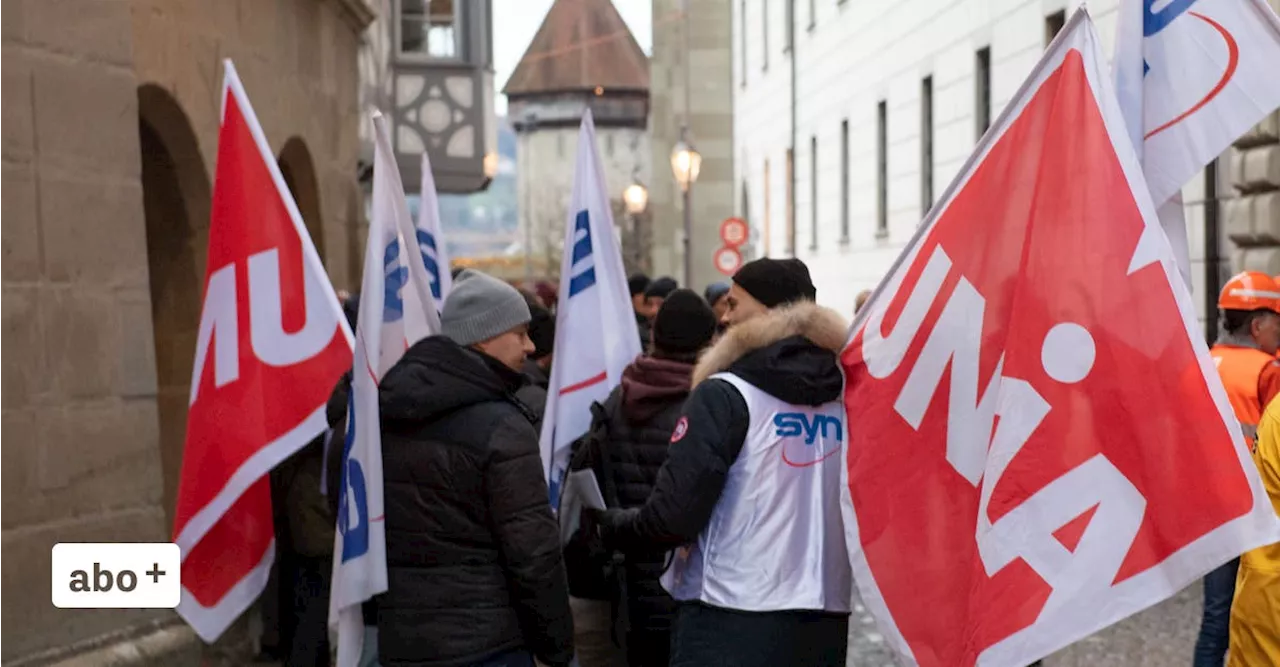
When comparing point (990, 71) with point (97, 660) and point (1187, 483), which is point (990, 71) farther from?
point (1187, 483)

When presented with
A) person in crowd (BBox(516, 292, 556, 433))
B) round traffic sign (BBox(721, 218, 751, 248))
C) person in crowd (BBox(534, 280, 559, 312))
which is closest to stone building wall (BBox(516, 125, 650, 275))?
round traffic sign (BBox(721, 218, 751, 248))

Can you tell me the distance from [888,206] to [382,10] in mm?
7898

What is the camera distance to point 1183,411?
3744 millimetres

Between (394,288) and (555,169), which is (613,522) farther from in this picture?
(555,169)

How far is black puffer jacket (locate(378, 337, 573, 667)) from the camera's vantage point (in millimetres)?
4551

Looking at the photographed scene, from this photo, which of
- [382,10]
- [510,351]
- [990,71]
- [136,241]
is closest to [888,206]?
[990,71]

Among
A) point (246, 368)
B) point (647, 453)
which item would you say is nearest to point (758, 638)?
point (647, 453)

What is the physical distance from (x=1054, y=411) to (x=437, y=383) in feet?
5.27

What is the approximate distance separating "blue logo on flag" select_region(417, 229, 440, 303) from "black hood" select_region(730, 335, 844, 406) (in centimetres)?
454

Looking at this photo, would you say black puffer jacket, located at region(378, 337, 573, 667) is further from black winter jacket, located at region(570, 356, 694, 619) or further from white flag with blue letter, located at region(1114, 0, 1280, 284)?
white flag with blue letter, located at region(1114, 0, 1280, 284)

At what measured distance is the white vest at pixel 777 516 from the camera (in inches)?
179

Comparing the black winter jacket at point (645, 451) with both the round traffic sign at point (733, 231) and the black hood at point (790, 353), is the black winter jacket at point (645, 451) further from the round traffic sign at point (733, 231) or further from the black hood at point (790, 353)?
the round traffic sign at point (733, 231)

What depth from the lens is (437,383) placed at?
181 inches

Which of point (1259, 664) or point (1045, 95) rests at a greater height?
point (1045, 95)
